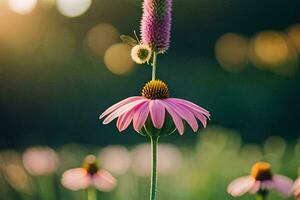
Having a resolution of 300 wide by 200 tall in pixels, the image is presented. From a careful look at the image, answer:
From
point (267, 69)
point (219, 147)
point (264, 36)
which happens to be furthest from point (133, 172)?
point (264, 36)

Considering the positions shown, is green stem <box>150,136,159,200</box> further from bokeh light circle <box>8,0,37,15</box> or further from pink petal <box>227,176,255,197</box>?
bokeh light circle <box>8,0,37,15</box>

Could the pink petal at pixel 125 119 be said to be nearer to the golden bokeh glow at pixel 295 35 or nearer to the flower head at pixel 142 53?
the flower head at pixel 142 53

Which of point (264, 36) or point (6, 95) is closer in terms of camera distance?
point (6, 95)

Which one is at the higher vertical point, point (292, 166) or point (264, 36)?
point (264, 36)

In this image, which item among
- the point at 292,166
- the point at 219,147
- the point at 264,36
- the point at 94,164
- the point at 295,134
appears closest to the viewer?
the point at 94,164

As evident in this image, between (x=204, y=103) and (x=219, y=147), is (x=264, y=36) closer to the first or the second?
(x=204, y=103)

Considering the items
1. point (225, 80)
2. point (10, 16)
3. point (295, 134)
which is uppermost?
point (10, 16)

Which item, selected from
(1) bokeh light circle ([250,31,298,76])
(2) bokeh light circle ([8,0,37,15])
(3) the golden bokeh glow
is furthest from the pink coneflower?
(3) the golden bokeh glow

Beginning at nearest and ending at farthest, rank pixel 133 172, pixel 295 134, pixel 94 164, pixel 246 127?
pixel 94 164 → pixel 133 172 → pixel 246 127 → pixel 295 134
